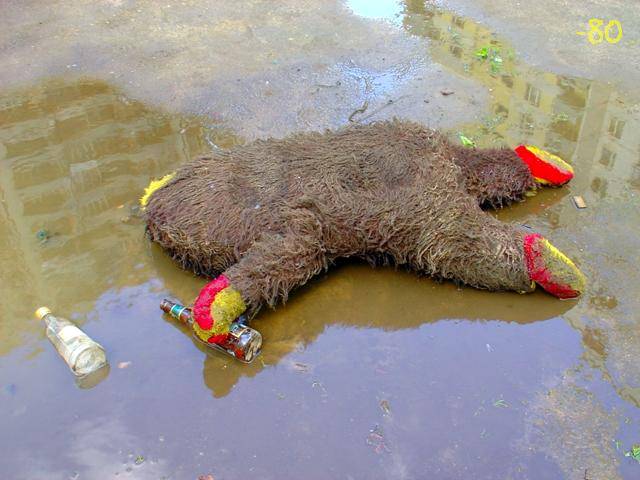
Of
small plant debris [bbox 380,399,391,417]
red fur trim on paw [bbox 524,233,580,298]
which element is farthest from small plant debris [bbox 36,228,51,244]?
red fur trim on paw [bbox 524,233,580,298]

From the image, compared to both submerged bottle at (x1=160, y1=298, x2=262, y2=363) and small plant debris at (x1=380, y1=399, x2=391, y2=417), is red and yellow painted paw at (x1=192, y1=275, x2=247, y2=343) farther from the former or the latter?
small plant debris at (x1=380, y1=399, x2=391, y2=417)

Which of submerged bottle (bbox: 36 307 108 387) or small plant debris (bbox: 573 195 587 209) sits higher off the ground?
submerged bottle (bbox: 36 307 108 387)

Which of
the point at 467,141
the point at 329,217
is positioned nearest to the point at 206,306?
the point at 329,217

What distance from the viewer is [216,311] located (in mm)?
3016

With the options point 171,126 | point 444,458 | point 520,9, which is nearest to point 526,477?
point 444,458

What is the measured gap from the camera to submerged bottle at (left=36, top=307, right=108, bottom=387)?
3141 mm

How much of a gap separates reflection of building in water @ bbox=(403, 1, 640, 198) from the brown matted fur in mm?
1489

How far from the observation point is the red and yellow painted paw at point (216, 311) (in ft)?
9.89

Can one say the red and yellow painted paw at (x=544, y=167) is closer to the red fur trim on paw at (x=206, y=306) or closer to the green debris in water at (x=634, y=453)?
the green debris in water at (x=634, y=453)

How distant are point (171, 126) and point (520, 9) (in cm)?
480

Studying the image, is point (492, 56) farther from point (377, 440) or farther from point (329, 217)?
point (377, 440)

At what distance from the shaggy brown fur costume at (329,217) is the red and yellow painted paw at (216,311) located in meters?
0.06

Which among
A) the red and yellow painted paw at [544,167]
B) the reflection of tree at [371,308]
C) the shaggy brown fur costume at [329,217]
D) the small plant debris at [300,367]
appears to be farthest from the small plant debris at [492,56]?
the small plant debris at [300,367]

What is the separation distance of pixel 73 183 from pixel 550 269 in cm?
364
